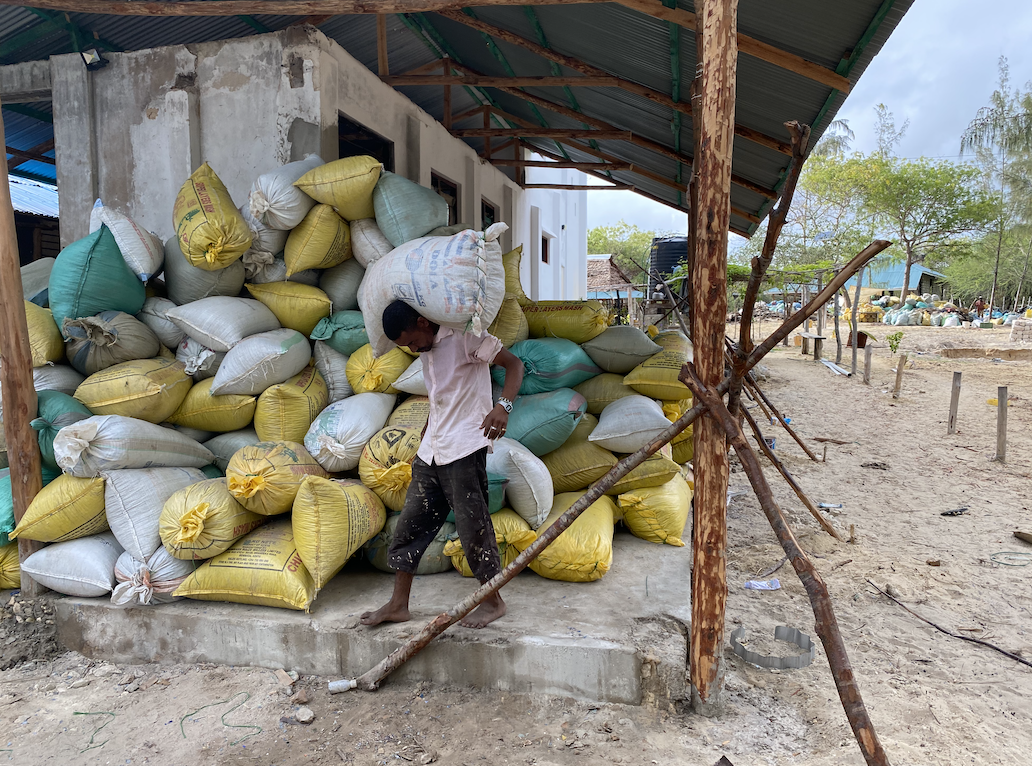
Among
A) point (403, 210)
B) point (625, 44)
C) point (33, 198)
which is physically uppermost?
point (625, 44)

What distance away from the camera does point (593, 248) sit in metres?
56.4

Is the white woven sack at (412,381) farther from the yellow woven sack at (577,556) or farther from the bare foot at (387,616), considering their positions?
the bare foot at (387,616)

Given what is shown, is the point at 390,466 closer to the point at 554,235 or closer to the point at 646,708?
the point at 646,708

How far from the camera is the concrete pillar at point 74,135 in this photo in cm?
465

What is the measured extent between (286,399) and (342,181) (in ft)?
3.92

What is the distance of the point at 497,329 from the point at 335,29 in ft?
11.1

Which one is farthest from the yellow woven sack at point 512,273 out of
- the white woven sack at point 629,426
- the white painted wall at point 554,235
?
the white painted wall at point 554,235

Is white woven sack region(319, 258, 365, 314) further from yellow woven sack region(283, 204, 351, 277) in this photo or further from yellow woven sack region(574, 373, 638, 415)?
yellow woven sack region(574, 373, 638, 415)

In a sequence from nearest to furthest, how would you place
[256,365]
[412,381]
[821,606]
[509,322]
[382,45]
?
[821,606] < [256,365] < [412,381] < [509,322] < [382,45]

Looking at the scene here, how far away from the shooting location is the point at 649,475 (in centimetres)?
349

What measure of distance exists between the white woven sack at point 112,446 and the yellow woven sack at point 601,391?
224 centimetres

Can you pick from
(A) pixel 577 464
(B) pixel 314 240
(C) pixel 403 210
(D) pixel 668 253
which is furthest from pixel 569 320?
(D) pixel 668 253

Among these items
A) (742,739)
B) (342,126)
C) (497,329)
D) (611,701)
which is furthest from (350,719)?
(342,126)

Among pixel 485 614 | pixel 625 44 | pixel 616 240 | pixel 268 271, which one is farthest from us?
pixel 616 240
